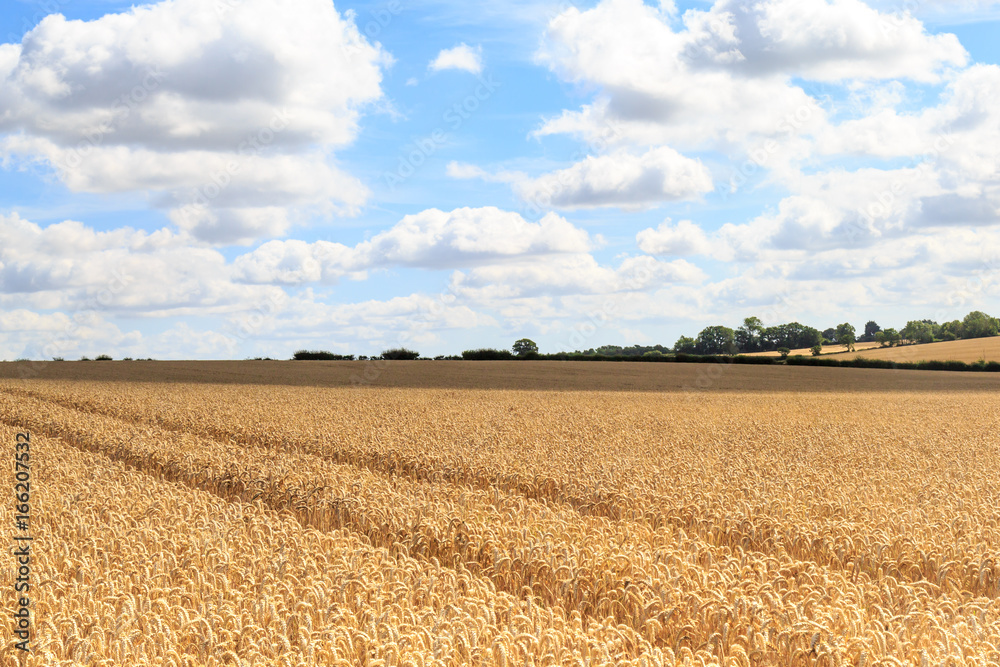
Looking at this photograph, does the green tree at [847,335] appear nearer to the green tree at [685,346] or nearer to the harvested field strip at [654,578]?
the green tree at [685,346]

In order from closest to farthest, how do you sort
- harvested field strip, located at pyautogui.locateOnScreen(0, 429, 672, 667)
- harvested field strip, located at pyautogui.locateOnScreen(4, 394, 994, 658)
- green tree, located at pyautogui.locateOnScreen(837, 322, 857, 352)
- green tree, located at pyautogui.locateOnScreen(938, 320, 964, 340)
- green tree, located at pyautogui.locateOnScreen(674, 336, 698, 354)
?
harvested field strip, located at pyautogui.locateOnScreen(0, 429, 672, 667) → harvested field strip, located at pyautogui.locateOnScreen(4, 394, 994, 658) → green tree, located at pyautogui.locateOnScreen(674, 336, 698, 354) → green tree, located at pyautogui.locateOnScreen(837, 322, 857, 352) → green tree, located at pyautogui.locateOnScreen(938, 320, 964, 340)

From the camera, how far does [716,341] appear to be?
99562mm

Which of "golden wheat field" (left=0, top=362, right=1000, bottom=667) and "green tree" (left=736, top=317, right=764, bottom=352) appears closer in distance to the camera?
"golden wheat field" (left=0, top=362, right=1000, bottom=667)

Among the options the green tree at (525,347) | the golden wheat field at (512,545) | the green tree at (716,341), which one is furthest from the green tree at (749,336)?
the golden wheat field at (512,545)

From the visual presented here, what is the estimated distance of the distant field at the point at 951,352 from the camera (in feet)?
248

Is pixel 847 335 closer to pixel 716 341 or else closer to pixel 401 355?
pixel 716 341

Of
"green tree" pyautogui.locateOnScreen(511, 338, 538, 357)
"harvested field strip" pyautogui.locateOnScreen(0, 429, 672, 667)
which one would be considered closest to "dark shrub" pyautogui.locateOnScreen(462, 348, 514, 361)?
"green tree" pyautogui.locateOnScreen(511, 338, 538, 357)

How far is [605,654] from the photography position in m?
4.86

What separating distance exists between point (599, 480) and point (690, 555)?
4.31 m

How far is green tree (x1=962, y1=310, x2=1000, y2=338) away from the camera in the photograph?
116m

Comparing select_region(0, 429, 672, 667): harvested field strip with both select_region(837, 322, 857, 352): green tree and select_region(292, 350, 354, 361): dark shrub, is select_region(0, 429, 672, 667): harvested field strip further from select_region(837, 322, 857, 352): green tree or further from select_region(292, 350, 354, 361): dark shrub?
select_region(837, 322, 857, 352): green tree

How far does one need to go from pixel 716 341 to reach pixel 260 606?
98.8 m

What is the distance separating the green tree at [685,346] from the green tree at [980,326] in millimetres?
53632

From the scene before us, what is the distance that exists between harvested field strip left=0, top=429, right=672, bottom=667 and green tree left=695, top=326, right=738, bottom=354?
86.5 metres
